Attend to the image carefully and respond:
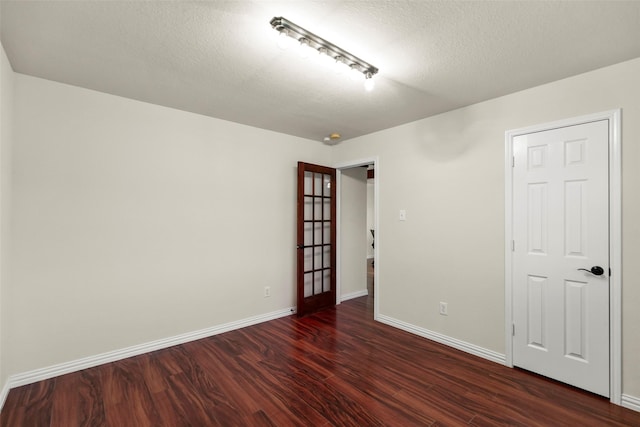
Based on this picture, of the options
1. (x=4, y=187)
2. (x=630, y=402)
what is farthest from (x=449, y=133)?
(x=4, y=187)

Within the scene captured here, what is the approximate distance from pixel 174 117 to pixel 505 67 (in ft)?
10.2

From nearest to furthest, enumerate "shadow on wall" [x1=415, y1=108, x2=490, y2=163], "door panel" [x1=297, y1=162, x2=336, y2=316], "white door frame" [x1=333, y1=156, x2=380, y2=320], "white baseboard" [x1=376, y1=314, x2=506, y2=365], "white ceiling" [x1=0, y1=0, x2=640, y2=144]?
"white ceiling" [x1=0, y1=0, x2=640, y2=144]
"white baseboard" [x1=376, y1=314, x2=506, y2=365]
"shadow on wall" [x1=415, y1=108, x2=490, y2=163]
"white door frame" [x1=333, y1=156, x2=380, y2=320]
"door panel" [x1=297, y1=162, x2=336, y2=316]

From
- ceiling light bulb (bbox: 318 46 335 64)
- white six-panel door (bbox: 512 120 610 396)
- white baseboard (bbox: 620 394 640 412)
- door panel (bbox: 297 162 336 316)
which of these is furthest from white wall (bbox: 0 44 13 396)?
white baseboard (bbox: 620 394 640 412)

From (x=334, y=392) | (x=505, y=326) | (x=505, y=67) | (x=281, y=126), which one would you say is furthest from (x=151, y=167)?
(x=505, y=326)

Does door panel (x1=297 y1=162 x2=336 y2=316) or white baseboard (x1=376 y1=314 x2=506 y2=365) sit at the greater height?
door panel (x1=297 y1=162 x2=336 y2=316)

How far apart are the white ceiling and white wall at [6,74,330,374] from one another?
0.35 m

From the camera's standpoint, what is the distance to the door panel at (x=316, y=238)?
3.86 m

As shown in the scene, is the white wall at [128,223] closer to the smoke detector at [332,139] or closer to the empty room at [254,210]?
the empty room at [254,210]

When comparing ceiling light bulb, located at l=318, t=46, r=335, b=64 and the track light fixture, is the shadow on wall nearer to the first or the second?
the track light fixture

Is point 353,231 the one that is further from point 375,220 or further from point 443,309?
point 443,309

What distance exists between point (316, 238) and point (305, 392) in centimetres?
229

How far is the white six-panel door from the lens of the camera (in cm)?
215

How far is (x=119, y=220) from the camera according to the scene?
106 inches

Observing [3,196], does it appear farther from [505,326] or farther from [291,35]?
[505,326]
